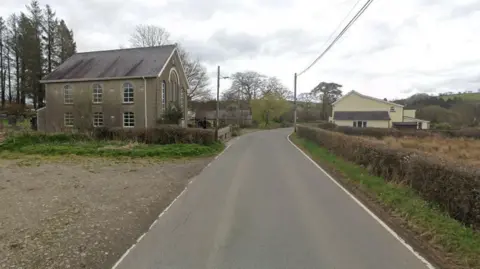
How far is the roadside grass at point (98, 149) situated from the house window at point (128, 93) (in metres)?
9.51

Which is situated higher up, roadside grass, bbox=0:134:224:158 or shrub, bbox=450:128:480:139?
shrub, bbox=450:128:480:139

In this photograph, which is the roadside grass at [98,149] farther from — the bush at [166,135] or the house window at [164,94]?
the house window at [164,94]

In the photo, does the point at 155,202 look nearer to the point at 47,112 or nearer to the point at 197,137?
the point at 197,137

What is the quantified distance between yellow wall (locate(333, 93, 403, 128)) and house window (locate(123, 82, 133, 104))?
3850 cm

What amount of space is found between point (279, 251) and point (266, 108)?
171 ft

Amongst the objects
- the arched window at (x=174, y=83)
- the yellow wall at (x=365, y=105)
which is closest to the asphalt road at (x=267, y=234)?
the arched window at (x=174, y=83)

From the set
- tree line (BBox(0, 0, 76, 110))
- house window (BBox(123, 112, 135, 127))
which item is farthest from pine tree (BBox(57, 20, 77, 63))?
house window (BBox(123, 112, 135, 127))

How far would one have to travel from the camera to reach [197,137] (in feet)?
56.9

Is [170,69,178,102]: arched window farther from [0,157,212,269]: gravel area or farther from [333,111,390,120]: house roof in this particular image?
[333,111,390,120]: house roof

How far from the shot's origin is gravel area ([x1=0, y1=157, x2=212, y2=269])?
3877 mm

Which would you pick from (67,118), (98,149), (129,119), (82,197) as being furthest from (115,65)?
(82,197)

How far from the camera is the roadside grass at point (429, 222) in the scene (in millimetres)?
3878

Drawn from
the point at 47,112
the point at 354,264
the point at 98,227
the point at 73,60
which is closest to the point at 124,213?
the point at 98,227

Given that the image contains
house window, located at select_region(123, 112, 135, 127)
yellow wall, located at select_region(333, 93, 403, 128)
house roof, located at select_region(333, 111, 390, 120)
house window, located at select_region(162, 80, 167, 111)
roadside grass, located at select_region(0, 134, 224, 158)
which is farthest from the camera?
yellow wall, located at select_region(333, 93, 403, 128)
